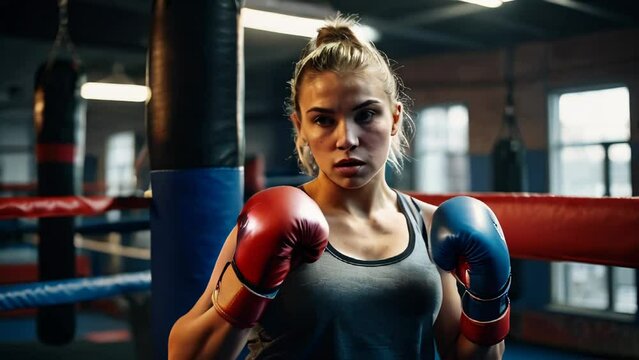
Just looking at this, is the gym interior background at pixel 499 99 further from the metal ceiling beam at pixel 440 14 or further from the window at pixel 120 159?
the window at pixel 120 159

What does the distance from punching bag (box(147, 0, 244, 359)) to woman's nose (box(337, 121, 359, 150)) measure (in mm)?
948

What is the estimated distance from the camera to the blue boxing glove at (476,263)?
3.88ft

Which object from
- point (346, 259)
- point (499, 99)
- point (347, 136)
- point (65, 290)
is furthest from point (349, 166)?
point (499, 99)

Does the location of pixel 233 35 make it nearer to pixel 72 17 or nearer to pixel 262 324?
pixel 262 324

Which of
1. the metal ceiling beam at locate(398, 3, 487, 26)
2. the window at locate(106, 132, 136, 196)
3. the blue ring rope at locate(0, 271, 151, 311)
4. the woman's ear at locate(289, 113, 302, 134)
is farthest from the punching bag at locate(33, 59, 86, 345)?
the window at locate(106, 132, 136, 196)

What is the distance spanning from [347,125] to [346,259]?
0.24 metres

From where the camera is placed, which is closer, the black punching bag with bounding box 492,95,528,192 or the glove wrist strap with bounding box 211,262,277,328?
the glove wrist strap with bounding box 211,262,277,328

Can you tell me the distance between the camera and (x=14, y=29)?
679 cm

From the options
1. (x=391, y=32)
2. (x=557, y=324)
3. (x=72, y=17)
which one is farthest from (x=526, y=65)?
(x=72, y=17)

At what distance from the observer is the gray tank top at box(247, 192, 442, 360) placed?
3.59 ft

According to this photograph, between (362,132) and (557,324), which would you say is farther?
(557,324)

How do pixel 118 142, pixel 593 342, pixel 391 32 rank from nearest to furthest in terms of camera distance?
pixel 593 342, pixel 391 32, pixel 118 142

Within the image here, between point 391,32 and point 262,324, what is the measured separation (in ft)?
21.5

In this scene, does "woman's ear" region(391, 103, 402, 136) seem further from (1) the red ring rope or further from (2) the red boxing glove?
(1) the red ring rope
